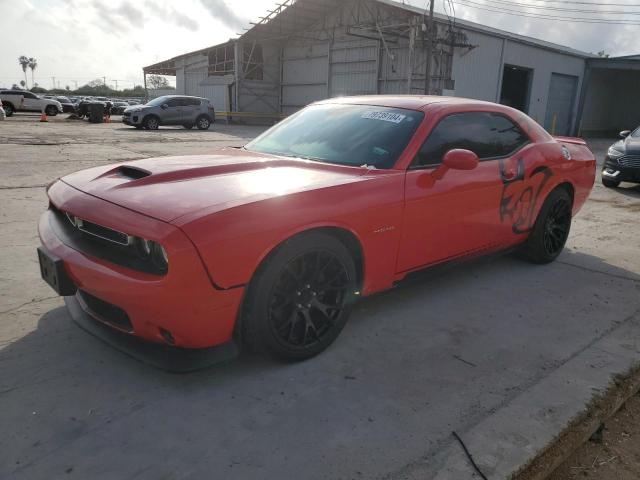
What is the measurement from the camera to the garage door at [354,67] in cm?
2556

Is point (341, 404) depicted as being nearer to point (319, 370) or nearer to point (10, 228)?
point (319, 370)

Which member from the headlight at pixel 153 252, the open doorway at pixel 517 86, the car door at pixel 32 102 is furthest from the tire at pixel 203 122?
the headlight at pixel 153 252

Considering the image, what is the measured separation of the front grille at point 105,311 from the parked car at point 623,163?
9634 mm

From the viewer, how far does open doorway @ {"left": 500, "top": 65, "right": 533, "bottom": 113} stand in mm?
25222

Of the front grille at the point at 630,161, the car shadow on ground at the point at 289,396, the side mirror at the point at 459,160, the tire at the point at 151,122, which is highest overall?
the side mirror at the point at 459,160

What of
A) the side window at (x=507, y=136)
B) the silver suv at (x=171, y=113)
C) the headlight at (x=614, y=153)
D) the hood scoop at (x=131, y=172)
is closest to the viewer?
the hood scoop at (x=131, y=172)

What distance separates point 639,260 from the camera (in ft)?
16.3

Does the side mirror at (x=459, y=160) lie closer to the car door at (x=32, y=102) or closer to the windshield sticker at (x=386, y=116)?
the windshield sticker at (x=386, y=116)

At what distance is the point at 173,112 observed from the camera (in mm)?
23109

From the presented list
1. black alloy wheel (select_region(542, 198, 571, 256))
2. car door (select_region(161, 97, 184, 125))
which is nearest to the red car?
black alloy wheel (select_region(542, 198, 571, 256))

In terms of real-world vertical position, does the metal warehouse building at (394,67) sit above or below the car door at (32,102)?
above

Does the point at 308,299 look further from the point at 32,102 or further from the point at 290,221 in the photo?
the point at 32,102

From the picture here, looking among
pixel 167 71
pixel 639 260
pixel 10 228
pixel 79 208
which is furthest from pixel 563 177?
pixel 167 71

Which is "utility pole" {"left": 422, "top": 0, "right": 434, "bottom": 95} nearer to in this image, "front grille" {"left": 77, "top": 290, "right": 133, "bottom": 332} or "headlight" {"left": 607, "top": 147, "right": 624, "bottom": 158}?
"headlight" {"left": 607, "top": 147, "right": 624, "bottom": 158}
